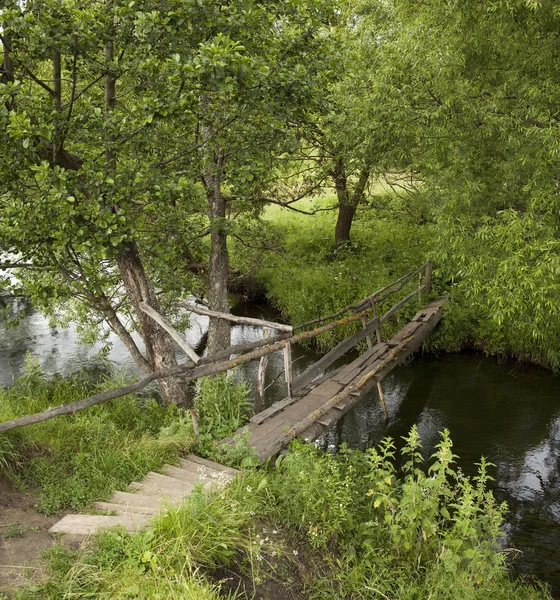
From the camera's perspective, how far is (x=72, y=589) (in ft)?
13.1

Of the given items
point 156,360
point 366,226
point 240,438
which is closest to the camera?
point 240,438

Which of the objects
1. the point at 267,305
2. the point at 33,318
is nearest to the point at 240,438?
the point at 267,305

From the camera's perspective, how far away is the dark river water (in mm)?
7859

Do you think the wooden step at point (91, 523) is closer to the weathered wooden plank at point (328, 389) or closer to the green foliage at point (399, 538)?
the green foliage at point (399, 538)

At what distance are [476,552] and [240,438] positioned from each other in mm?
2811

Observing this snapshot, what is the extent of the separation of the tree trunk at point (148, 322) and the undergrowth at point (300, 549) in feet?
10.5

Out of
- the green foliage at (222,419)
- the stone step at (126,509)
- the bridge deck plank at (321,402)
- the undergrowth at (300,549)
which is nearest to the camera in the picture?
the undergrowth at (300,549)

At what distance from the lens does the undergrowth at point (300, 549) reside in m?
4.12

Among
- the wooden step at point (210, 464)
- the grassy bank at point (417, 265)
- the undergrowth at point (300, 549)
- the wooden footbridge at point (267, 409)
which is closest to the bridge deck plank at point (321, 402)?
the wooden footbridge at point (267, 409)

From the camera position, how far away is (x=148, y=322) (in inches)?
337

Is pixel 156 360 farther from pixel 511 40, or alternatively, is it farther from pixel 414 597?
pixel 511 40

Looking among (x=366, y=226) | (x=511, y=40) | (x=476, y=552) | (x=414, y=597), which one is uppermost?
(x=511, y=40)

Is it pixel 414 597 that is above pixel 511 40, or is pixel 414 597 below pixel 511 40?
below

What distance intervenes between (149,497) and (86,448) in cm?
132
